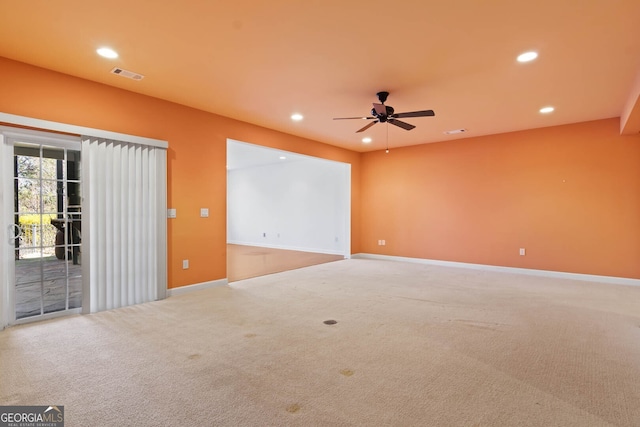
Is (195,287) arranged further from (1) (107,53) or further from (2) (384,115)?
(2) (384,115)

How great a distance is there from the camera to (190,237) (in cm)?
469

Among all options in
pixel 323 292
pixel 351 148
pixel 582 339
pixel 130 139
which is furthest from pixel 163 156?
pixel 582 339

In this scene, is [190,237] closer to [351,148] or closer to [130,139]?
[130,139]

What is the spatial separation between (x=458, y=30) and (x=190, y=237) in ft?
13.5

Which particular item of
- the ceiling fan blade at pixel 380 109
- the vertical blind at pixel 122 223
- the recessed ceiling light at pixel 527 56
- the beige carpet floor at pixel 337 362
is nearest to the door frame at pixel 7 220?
the beige carpet floor at pixel 337 362

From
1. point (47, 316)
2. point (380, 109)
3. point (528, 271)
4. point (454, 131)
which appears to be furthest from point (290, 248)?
point (47, 316)

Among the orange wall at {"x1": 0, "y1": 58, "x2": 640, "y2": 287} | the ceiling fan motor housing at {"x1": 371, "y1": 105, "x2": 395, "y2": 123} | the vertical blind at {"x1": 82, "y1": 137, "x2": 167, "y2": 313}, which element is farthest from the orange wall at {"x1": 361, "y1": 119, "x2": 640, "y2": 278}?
the vertical blind at {"x1": 82, "y1": 137, "x2": 167, "y2": 313}

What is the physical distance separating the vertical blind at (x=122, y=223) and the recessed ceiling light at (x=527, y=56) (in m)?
4.29

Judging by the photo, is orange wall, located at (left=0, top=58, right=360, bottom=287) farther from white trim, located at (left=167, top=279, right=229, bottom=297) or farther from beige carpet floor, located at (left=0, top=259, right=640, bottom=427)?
beige carpet floor, located at (left=0, top=259, right=640, bottom=427)

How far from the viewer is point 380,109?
390 cm

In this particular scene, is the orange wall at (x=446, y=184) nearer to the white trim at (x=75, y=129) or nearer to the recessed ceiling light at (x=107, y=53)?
the white trim at (x=75, y=129)

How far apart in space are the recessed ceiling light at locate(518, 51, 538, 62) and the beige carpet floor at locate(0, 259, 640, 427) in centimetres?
271

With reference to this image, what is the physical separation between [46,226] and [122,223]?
0.72m

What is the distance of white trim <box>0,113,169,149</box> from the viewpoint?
3.20 meters
